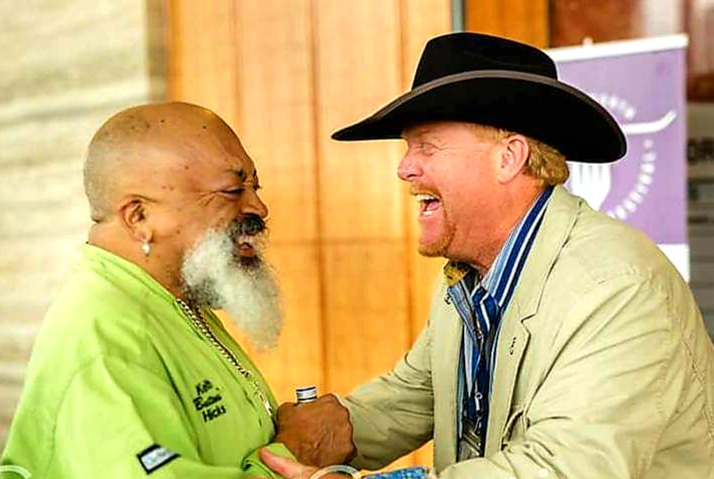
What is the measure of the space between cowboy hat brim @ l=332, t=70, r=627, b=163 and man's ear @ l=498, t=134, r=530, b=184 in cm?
2

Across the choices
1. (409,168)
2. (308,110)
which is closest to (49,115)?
(308,110)

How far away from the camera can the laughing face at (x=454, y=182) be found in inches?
78.1

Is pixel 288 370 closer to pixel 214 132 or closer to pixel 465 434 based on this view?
pixel 465 434

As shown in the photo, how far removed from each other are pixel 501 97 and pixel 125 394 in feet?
2.76

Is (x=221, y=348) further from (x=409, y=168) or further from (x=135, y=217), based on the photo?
(x=409, y=168)

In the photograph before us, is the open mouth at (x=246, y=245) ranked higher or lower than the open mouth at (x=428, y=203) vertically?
lower

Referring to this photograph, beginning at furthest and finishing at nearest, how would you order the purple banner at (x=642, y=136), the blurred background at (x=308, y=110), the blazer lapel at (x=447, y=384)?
the blurred background at (x=308, y=110) → the purple banner at (x=642, y=136) → the blazer lapel at (x=447, y=384)

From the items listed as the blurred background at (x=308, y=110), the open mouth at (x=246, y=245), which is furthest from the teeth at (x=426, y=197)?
the blurred background at (x=308, y=110)

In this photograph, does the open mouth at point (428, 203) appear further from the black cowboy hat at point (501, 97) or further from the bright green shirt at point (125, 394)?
the bright green shirt at point (125, 394)

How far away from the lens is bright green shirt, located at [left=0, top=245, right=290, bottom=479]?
1.50 metres

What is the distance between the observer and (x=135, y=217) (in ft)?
5.66

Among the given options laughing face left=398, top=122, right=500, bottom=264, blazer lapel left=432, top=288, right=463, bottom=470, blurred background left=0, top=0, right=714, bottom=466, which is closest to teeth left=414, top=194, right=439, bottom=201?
laughing face left=398, top=122, right=500, bottom=264

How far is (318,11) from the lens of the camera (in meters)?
4.24

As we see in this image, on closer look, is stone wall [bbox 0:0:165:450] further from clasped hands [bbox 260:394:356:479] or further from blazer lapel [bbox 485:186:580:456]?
blazer lapel [bbox 485:186:580:456]
